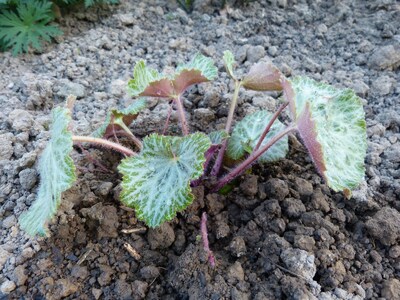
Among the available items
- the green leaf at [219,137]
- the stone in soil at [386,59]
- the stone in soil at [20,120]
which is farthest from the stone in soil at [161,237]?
the stone in soil at [386,59]

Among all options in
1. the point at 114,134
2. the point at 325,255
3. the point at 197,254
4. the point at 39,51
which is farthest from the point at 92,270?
the point at 39,51

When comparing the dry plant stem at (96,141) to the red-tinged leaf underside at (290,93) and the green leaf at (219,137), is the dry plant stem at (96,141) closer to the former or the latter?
the green leaf at (219,137)

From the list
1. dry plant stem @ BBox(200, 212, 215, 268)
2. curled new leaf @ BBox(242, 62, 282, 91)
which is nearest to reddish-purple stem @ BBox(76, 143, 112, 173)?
dry plant stem @ BBox(200, 212, 215, 268)

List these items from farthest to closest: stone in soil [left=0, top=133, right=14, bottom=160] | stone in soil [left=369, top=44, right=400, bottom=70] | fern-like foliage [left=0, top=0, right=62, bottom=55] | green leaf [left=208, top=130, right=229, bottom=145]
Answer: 1. fern-like foliage [left=0, top=0, right=62, bottom=55]
2. stone in soil [left=369, top=44, right=400, bottom=70]
3. stone in soil [left=0, top=133, right=14, bottom=160]
4. green leaf [left=208, top=130, right=229, bottom=145]

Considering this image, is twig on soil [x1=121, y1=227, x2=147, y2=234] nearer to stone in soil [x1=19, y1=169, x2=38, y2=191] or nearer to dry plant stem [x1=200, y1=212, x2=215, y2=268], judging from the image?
dry plant stem [x1=200, y1=212, x2=215, y2=268]

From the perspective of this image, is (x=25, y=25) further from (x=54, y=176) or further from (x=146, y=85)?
(x=54, y=176)

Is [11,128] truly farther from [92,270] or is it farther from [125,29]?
[125,29]
